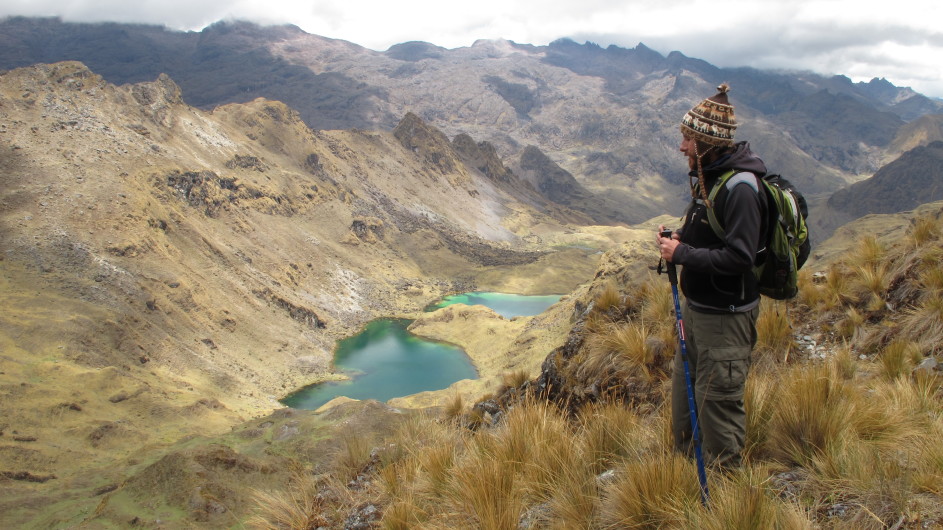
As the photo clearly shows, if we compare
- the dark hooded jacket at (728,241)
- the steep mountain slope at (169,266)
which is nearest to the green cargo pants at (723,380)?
the dark hooded jacket at (728,241)

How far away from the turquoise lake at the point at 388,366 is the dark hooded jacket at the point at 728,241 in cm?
4151

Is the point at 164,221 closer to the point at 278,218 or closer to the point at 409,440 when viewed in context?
the point at 278,218

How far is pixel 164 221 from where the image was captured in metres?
53.3

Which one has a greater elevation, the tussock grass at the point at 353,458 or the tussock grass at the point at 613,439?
the tussock grass at the point at 613,439

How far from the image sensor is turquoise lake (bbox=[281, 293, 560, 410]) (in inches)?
1746

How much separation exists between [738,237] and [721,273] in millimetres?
259

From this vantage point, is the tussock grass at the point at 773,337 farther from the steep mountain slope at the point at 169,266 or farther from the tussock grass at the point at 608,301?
the steep mountain slope at the point at 169,266

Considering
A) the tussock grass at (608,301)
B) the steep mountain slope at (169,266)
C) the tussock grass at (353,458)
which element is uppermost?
the tussock grass at (608,301)

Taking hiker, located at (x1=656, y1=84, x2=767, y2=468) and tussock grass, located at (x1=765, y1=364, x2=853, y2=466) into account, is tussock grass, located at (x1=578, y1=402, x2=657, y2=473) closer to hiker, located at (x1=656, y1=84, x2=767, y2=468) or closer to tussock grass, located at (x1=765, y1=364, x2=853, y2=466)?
hiker, located at (x1=656, y1=84, x2=767, y2=468)

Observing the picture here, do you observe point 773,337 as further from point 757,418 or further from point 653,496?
point 653,496

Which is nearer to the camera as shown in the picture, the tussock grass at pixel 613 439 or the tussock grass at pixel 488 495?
the tussock grass at pixel 488 495

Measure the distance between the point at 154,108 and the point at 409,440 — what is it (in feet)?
271

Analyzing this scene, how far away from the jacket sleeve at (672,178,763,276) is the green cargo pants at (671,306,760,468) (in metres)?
0.42

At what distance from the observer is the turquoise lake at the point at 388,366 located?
44.3 m
